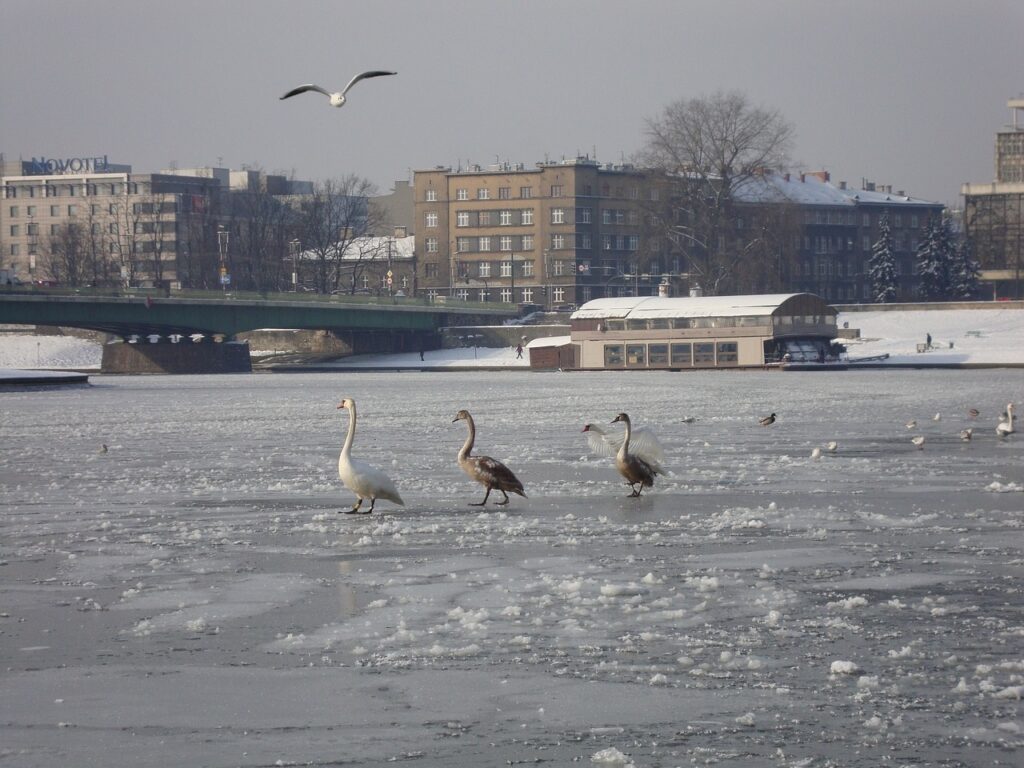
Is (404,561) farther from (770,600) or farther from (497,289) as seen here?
(497,289)

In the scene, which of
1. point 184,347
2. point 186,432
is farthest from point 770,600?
point 184,347

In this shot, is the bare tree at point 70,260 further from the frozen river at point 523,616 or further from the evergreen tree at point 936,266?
the frozen river at point 523,616

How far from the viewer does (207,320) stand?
91.7 metres

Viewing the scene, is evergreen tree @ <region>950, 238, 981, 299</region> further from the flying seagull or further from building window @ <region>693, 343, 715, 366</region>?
the flying seagull

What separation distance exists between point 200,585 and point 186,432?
2072 centimetres

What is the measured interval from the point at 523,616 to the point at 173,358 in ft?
281

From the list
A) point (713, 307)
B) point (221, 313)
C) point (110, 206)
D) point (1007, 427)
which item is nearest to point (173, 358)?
point (221, 313)

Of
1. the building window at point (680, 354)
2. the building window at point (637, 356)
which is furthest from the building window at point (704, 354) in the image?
the building window at point (637, 356)

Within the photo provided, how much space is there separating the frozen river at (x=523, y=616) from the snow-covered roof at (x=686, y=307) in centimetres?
5909

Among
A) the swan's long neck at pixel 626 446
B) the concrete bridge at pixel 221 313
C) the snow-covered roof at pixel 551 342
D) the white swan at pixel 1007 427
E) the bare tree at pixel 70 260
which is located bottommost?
the white swan at pixel 1007 427

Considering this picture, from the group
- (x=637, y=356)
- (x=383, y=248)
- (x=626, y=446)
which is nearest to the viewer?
(x=626, y=446)

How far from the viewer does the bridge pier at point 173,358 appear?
Answer: 93.1m

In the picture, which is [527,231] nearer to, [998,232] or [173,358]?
[998,232]

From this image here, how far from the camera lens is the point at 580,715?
313 inches
